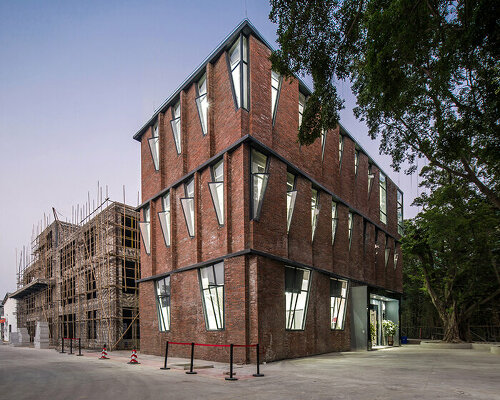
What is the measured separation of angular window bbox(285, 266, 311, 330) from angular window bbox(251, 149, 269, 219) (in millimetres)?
3534

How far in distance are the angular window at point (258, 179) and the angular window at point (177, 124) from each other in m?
5.85

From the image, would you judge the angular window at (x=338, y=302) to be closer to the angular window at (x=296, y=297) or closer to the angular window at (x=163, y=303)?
the angular window at (x=296, y=297)

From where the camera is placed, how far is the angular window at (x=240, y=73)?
58.5 ft

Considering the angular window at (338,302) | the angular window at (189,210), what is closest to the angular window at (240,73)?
the angular window at (189,210)

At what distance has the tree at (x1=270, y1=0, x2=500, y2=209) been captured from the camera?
1092 cm

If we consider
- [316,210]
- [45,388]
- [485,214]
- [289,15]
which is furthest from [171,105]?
[485,214]

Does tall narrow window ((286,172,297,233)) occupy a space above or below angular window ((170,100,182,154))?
below

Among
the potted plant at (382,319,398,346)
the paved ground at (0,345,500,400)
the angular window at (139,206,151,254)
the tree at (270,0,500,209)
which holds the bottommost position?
the potted plant at (382,319,398,346)

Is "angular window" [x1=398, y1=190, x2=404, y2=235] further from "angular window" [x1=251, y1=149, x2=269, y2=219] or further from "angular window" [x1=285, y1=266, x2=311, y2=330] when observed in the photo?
"angular window" [x1=251, y1=149, x2=269, y2=219]

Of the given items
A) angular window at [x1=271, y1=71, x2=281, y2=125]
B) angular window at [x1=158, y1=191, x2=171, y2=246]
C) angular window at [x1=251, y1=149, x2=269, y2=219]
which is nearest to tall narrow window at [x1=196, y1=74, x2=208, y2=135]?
angular window at [x1=271, y1=71, x2=281, y2=125]

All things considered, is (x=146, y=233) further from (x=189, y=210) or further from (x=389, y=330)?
(x=389, y=330)

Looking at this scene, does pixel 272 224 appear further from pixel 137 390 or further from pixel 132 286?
pixel 132 286

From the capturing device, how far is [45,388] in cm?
1006

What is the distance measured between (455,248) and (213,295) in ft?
77.6
